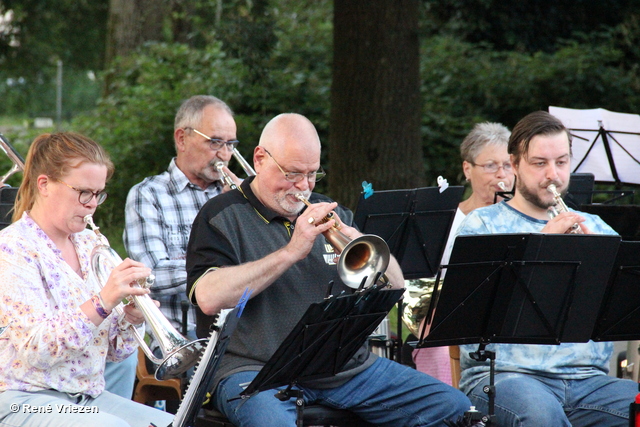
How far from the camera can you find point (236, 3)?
846cm

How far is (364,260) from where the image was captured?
136 inches

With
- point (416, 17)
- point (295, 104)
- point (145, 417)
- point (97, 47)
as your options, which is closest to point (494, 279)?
point (145, 417)

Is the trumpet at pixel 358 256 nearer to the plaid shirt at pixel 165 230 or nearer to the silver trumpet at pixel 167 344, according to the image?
the silver trumpet at pixel 167 344

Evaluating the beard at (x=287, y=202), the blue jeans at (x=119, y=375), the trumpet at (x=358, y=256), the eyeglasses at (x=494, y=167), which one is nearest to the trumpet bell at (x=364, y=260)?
the trumpet at (x=358, y=256)

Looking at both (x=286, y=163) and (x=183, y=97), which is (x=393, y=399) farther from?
(x=183, y=97)

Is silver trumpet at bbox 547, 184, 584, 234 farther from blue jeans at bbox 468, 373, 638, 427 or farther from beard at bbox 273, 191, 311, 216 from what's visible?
beard at bbox 273, 191, 311, 216

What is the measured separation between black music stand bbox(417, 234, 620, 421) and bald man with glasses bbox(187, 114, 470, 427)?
355mm

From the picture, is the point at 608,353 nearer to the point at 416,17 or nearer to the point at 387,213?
the point at 387,213

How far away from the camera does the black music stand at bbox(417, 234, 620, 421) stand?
10.6 ft

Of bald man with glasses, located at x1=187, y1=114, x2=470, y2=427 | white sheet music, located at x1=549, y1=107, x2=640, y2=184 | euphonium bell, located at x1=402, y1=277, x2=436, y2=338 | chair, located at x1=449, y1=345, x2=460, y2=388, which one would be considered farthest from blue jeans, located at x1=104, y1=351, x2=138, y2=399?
white sheet music, located at x1=549, y1=107, x2=640, y2=184

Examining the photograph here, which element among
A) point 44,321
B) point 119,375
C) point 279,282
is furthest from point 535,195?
point 44,321

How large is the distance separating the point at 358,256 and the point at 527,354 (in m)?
0.99

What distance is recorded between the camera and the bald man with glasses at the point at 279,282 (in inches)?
129

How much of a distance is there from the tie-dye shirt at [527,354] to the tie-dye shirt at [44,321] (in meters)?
1.74
